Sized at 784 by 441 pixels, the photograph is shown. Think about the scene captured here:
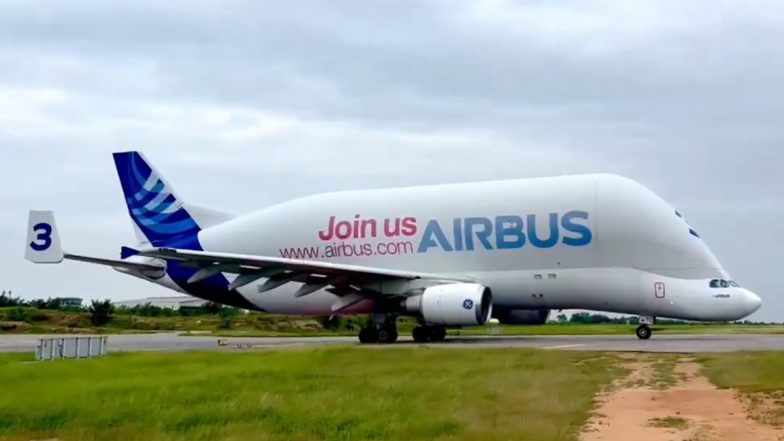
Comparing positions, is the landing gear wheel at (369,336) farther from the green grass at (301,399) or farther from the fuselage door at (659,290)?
the green grass at (301,399)

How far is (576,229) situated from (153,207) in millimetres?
16585

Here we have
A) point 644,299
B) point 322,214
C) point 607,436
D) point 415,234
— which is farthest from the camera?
point 322,214

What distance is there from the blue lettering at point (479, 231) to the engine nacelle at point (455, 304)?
1759 millimetres

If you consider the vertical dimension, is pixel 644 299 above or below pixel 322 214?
below

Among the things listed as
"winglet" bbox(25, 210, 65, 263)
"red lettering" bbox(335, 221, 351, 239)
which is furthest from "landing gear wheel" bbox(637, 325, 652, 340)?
"winglet" bbox(25, 210, 65, 263)

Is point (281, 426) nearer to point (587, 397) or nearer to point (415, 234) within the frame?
point (587, 397)

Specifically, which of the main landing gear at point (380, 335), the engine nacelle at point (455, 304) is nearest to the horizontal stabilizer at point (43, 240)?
the main landing gear at point (380, 335)

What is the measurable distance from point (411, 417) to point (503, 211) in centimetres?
1853

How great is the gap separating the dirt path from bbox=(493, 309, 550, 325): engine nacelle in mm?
15614

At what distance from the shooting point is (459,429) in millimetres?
9297

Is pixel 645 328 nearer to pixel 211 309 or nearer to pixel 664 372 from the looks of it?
pixel 664 372

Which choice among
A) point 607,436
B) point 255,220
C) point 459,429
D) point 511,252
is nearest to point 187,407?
point 459,429

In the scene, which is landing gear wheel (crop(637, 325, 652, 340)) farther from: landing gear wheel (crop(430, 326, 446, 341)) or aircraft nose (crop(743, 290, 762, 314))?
landing gear wheel (crop(430, 326, 446, 341))

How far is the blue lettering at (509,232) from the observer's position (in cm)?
2756
